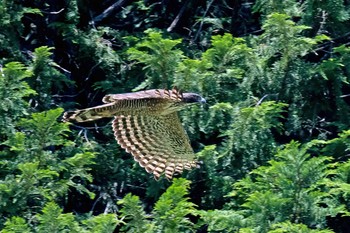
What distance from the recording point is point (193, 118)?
10.4 meters

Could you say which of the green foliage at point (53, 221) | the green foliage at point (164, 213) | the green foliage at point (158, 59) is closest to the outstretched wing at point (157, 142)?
the green foliage at point (158, 59)

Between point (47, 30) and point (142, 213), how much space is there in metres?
2.07

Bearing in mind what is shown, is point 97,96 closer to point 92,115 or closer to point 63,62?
point 63,62

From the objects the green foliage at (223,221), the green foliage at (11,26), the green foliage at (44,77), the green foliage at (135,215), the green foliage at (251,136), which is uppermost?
the green foliage at (11,26)

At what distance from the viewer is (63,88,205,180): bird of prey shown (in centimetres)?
994

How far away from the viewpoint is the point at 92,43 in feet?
35.6

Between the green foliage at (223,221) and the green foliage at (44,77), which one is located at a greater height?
the green foliage at (44,77)

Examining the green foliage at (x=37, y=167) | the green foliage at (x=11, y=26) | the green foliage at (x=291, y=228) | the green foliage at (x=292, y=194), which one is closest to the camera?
the green foliage at (x=291, y=228)

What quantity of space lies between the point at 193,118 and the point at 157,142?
0.38m

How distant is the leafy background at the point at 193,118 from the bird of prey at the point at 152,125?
12 cm

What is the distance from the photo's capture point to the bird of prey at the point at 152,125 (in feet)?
32.6

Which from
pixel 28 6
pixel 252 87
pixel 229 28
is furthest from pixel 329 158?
pixel 28 6

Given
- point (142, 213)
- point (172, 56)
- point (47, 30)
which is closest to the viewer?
point (142, 213)

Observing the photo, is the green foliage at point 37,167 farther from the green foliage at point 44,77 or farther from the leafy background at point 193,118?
the green foliage at point 44,77
